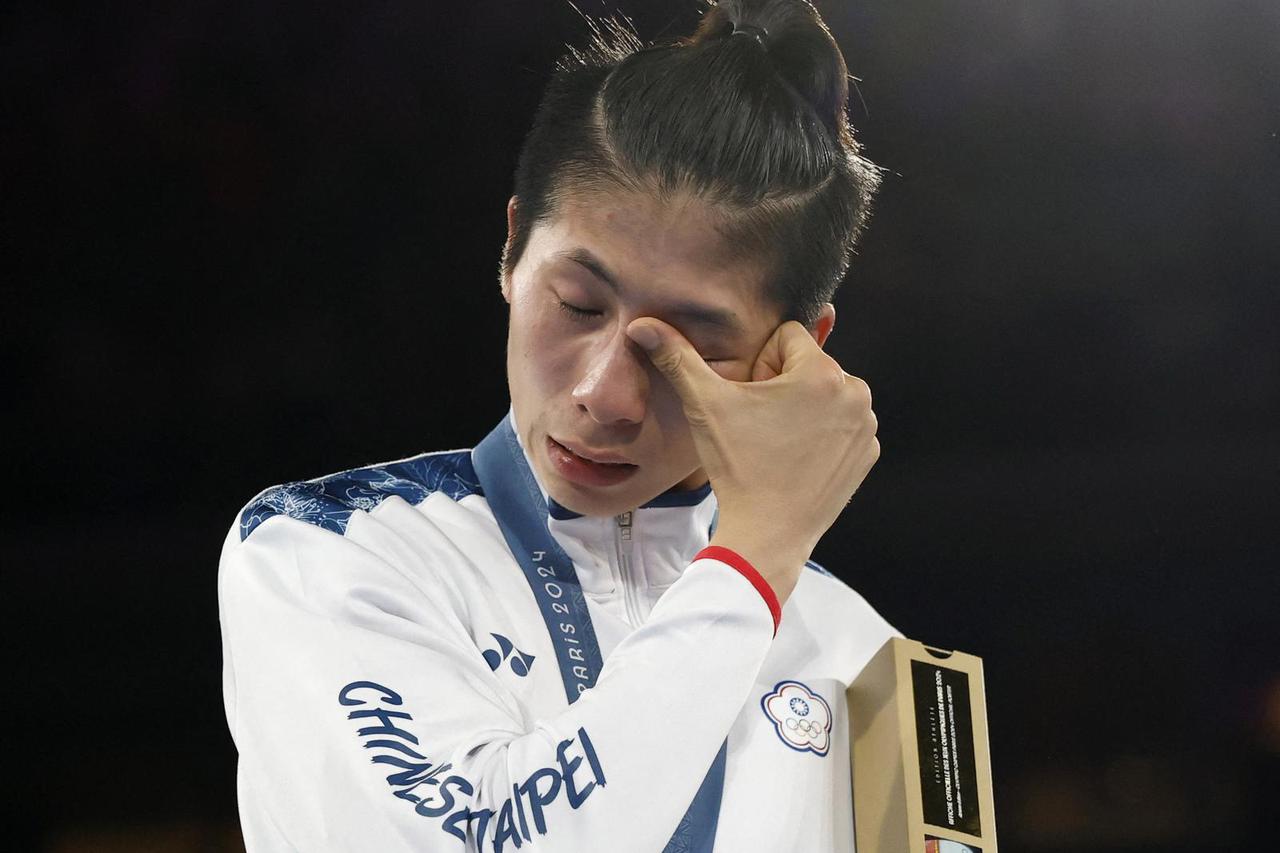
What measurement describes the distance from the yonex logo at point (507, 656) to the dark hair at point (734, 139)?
344 millimetres

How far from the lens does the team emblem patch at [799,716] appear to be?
4.13ft

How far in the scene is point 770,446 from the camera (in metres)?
1.14

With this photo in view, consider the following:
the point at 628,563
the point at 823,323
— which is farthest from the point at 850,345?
the point at 628,563

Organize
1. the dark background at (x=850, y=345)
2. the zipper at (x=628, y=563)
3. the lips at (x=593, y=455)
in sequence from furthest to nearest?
the dark background at (x=850, y=345)
the zipper at (x=628, y=563)
the lips at (x=593, y=455)

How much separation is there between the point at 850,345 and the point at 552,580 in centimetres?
93

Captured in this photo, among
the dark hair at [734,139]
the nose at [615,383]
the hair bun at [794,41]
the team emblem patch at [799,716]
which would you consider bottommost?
the team emblem patch at [799,716]

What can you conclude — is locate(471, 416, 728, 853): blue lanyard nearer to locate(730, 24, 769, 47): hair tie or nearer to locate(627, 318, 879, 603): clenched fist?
locate(627, 318, 879, 603): clenched fist

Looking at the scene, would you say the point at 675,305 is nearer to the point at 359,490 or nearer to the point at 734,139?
the point at 734,139

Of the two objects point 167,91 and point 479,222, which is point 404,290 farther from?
point 167,91

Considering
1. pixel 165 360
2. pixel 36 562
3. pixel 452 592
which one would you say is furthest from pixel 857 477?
pixel 36 562

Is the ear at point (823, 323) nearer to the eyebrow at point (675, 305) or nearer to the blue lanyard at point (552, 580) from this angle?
the eyebrow at point (675, 305)

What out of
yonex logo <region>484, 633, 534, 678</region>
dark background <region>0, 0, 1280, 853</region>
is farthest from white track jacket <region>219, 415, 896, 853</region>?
dark background <region>0, 0, 1280, 853</region>

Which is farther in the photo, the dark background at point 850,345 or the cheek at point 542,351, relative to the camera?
the dark background at point 850,345

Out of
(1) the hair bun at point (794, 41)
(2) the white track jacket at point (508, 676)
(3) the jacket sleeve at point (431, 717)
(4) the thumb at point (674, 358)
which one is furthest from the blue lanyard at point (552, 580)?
(1) the hair bun at point (794, 41)
